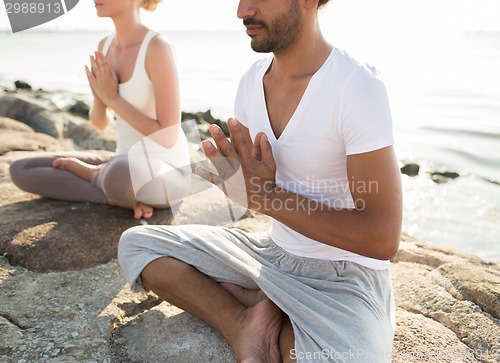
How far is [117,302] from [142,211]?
99 centimetres

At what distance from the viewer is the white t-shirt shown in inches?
75.5

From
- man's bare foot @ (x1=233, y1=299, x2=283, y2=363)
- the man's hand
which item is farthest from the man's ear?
man's bare foot @ (x1=233, y1=299, x2=283, y2=363)

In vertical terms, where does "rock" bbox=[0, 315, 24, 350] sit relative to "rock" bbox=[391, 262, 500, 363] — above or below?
above

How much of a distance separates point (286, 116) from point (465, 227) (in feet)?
13.1

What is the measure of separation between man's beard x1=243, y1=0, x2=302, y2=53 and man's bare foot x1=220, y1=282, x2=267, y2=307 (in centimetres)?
108

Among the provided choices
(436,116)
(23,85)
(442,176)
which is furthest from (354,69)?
(23,85)

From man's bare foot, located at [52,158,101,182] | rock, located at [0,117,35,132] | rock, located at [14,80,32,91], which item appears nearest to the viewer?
man's bare foot, located at [52,158,101,182]

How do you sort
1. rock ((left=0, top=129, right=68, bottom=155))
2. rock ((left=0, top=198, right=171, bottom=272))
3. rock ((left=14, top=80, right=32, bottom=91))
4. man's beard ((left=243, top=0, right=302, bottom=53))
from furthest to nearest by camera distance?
rock ((left=14, top=80, right=32, bottom=91)), rock ((left=0, top=129, right=68, bottom=155)), rock ((left=0, top=198, right=171, bottom=272)), man's beard ((left=243, top=0, right=302, bottom=53))

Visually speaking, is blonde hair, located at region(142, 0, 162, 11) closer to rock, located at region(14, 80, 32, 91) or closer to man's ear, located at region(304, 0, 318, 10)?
man's ear, located at region(304, 0, 318, 10)

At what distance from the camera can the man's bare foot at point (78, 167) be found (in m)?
3.83

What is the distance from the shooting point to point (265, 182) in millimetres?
2031

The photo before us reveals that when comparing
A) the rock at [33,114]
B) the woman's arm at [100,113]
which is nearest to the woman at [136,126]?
the woman's arm at [100,113]

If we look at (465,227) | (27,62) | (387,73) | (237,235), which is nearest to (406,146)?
(465,227)

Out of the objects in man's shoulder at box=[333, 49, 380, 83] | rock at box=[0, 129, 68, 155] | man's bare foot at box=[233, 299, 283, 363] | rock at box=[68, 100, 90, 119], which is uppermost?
man's shoulder at box=[333, 49, 380, 83]
